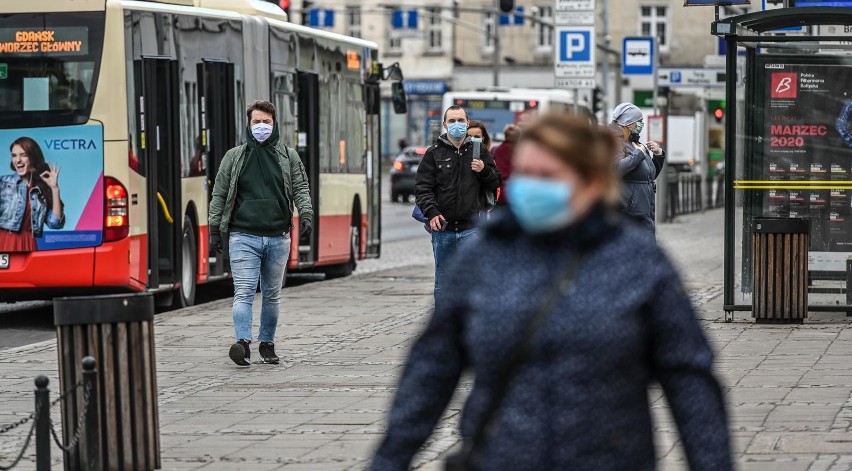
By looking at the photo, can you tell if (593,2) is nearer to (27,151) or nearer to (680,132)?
(27,151)

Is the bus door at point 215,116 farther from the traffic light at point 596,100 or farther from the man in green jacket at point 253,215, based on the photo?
the traffic light at point 596,100

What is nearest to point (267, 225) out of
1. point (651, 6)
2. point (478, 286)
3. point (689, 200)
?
point (478, 286)

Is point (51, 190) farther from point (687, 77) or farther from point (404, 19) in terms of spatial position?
point (404, 19)

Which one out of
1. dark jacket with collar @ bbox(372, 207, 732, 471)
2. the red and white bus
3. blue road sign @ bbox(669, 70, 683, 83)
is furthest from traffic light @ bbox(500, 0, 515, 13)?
dark jacket with collar @ bbox(372, 207, 732, 471)

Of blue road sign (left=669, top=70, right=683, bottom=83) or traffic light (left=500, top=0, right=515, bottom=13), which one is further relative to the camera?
traffic light (left=500, top=0, right=515, bottom=13)

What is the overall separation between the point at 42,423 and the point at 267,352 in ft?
16.7

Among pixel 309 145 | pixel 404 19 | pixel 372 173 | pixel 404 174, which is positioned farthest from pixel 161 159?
pixel 404 19

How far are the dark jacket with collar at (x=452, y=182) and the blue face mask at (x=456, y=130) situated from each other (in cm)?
8

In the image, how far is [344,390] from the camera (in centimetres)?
1032

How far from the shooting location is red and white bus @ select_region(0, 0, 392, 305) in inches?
593

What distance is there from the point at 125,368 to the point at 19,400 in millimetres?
3253

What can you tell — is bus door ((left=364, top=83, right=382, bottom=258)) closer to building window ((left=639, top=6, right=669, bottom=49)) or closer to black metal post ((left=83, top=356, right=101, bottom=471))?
black metal post ((left=83, top=356, right=101, bottom=471))

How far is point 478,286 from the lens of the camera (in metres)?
3.73

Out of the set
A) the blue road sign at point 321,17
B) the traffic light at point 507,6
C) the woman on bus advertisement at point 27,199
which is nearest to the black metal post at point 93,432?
the woman on bus advertisement at point 27,199
